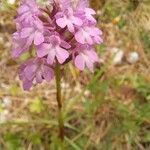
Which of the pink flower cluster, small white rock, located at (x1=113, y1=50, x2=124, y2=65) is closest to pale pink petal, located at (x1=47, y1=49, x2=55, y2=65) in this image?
the pink flower cluster

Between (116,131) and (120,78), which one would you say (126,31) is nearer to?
(120,78)

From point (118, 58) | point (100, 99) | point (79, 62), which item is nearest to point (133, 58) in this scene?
point (118, 58)

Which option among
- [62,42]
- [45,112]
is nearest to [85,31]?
[62,42]

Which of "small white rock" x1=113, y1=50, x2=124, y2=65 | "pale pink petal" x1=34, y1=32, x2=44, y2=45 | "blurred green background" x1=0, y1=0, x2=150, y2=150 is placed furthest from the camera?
"small white rock" x1=113, y1=50, x2=124, y2=65

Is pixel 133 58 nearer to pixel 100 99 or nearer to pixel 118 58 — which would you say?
pixel 118 58

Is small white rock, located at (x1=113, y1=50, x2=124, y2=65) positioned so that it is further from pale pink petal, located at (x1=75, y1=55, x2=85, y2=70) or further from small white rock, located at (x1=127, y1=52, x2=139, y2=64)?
pale pink petal, located at (x1=75, y1=55, x2=85, y2=70)

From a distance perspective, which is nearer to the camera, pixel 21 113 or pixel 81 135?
pixel 81 135
